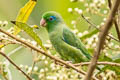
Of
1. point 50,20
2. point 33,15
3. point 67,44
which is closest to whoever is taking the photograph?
point 67,44

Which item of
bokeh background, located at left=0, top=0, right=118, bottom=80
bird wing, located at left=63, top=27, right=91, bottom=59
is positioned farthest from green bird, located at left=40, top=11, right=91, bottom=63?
bokeh background, located at left=0, top=0, right=118, bottom=80

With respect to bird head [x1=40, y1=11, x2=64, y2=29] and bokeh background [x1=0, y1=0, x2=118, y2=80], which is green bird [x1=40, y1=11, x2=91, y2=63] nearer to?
bird head [x1=40, y1=11, x2=64, y2=29]

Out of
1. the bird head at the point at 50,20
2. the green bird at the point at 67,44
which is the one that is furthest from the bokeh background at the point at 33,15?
the green bird at the point at 67,44

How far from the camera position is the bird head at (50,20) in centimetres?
211

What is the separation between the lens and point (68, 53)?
200 cm

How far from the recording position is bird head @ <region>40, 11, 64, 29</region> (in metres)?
2.11

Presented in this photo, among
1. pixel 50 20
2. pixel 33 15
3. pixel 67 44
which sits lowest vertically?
pixel 67 44

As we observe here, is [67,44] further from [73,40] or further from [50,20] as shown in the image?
[50,20]

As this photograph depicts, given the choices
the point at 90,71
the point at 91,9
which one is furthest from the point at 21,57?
the point at 90,71

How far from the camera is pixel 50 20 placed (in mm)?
2184

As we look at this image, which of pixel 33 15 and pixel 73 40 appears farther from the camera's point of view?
pixel 33 15

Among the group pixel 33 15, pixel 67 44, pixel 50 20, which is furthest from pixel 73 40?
pixel 33 15

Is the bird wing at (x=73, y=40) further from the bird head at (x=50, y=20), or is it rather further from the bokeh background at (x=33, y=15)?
the bokeh background at (x=33, y=15)

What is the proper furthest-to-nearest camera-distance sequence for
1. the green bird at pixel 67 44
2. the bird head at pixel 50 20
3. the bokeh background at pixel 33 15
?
1. the bokeh background at pixel 33 15
2. the bird head at pixel 50 20
3. the green bird at pixel 67 44
